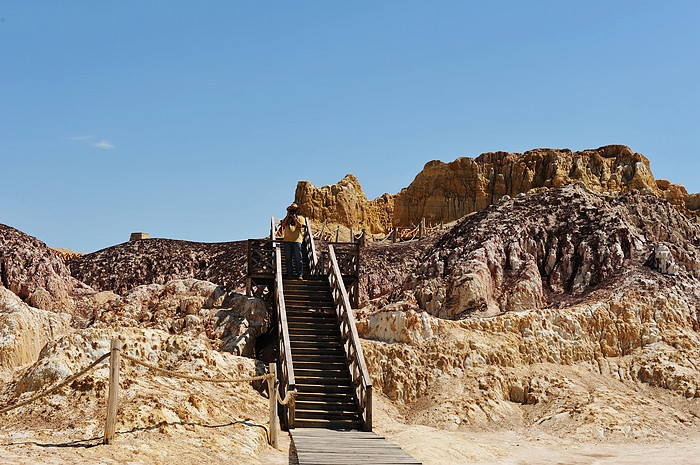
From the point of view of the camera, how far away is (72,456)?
1062 centimetres

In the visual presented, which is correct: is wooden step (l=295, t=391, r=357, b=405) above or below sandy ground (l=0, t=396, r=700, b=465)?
above

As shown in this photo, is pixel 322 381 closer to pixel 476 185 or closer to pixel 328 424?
pixel 328 424

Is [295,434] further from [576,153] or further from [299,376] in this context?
[576,153]

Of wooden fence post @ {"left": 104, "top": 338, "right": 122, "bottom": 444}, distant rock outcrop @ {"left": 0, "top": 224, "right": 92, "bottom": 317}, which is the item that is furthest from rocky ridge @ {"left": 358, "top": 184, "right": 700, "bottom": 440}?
distant rock outcrop @ {"left": 0, "top": 224, "right": 92, "bottom": 317}

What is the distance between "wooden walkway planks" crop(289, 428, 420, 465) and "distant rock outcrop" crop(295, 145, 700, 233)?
6656 cm

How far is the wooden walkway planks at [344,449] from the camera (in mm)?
12367

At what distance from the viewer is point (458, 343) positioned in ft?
68.7

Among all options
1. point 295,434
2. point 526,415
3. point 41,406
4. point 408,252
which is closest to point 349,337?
point 295,434

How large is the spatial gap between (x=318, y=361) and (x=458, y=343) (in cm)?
488

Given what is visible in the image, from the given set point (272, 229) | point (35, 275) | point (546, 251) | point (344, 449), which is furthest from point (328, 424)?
point (35, 275)

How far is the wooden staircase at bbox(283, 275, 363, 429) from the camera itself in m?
15.8

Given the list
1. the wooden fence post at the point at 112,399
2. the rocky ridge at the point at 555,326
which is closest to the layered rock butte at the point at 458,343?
the rocky ridge at the point at 555,326

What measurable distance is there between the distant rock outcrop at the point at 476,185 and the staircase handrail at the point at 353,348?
62.0m

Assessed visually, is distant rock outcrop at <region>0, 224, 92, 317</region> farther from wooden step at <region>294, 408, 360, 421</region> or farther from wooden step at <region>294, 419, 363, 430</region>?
wooden step at <region>294, 419, 363, 430</region>
